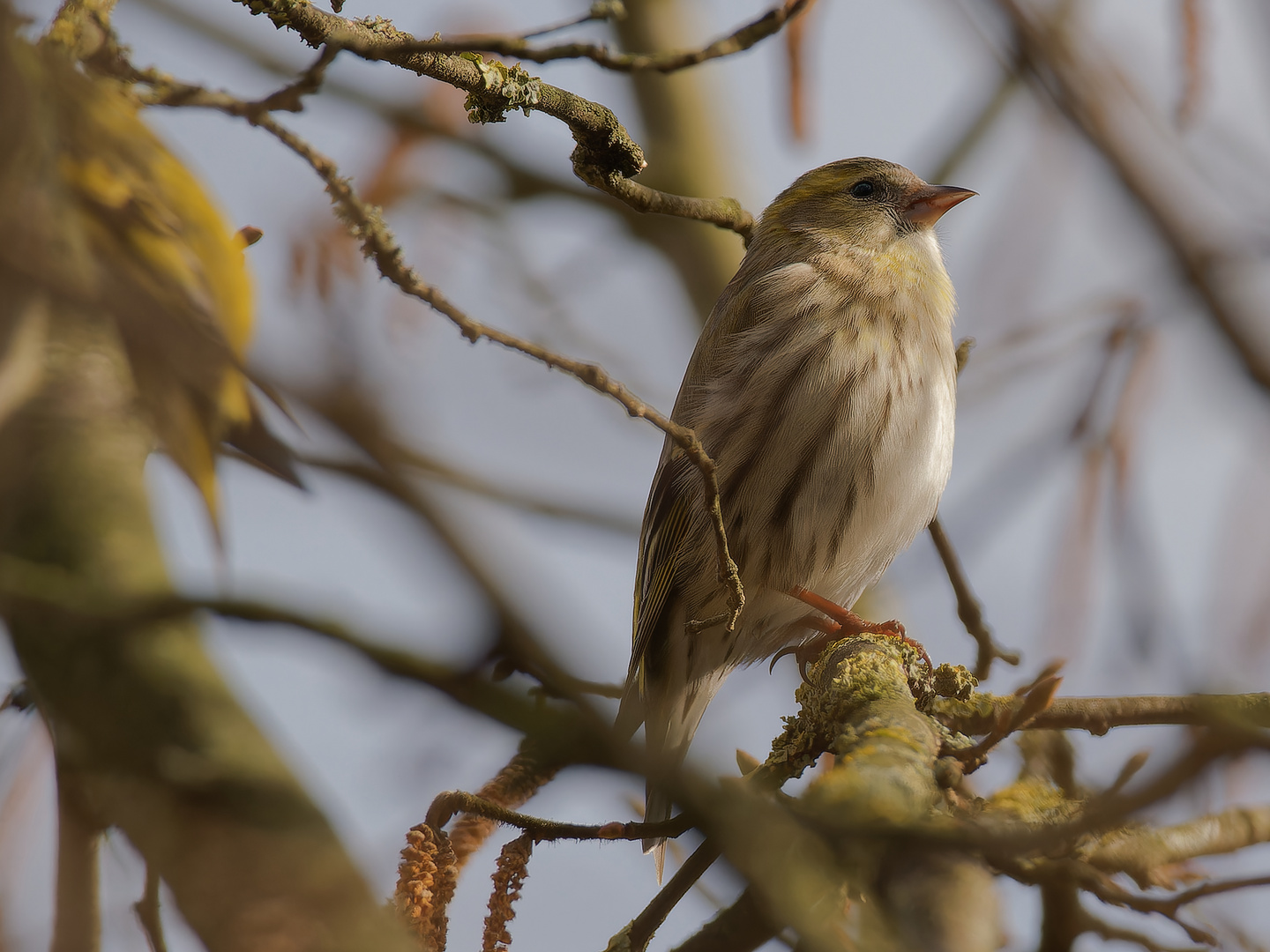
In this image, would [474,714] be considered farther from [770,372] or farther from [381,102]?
[381,102]

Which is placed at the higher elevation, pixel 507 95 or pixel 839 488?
pixel 839 488

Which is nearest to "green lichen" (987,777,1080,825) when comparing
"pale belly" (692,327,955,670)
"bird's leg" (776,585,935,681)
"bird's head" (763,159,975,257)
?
"bird's leg" (776,585,935,681)

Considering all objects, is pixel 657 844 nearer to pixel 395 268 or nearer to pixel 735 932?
pixel 735 932

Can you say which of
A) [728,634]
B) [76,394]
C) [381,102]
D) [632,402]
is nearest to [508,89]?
[632,402]

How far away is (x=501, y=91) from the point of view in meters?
2.32

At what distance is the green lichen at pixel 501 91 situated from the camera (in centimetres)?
230

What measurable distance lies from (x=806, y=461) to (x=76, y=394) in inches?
86.8

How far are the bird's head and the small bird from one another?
346 mm

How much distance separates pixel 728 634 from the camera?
12.9 ft

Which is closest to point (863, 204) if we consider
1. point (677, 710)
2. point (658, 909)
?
point (677, 710)

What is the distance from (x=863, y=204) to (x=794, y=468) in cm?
151

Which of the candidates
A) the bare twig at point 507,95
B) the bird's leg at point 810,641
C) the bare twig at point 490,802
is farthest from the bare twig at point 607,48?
the bird's leg at point 810,641

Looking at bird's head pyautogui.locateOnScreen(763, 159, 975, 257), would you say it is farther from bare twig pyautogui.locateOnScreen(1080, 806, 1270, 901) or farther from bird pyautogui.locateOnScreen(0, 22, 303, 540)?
bird pyautogui.locateOnScreen(0, 22, 303, 540)

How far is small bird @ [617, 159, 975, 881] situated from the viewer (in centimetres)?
371
